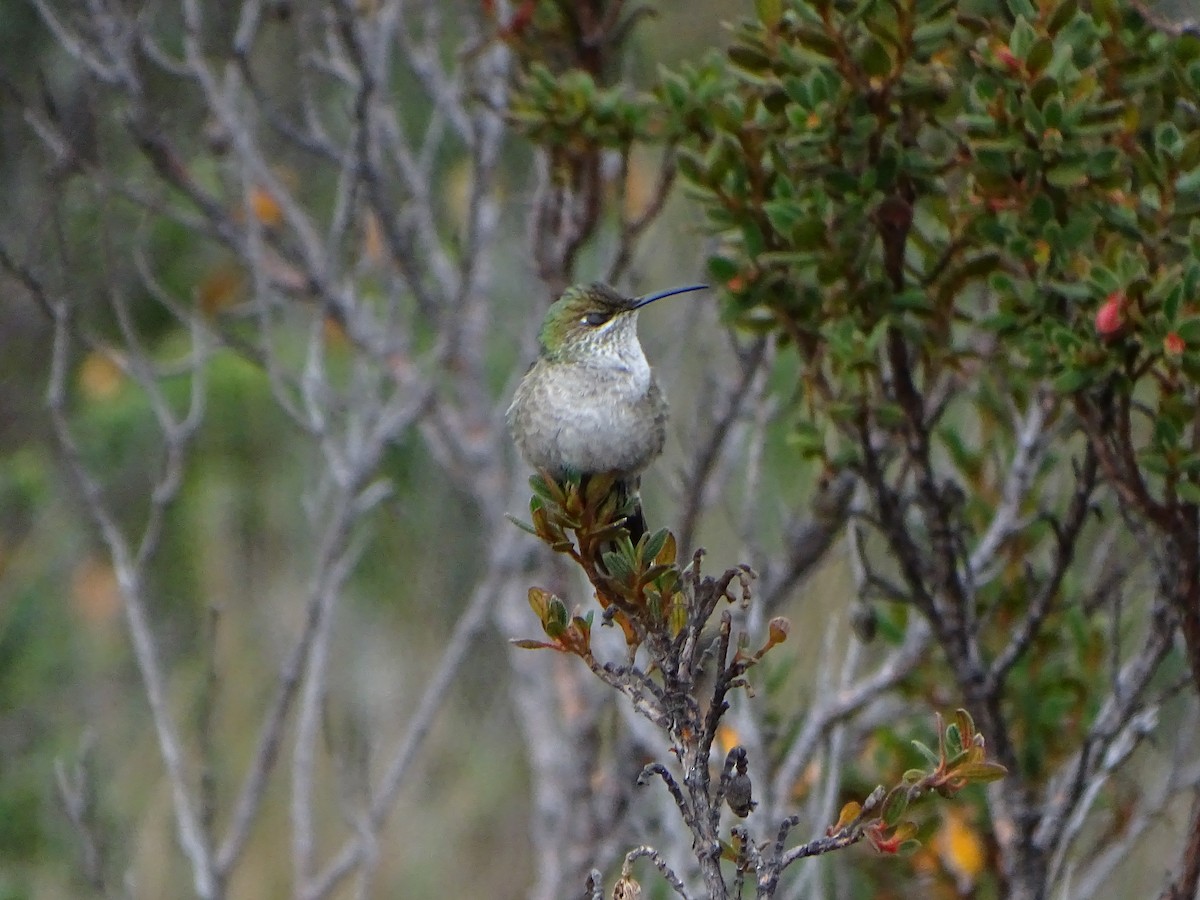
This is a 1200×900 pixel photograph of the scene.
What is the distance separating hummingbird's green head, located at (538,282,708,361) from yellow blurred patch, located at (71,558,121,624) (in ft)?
19.2

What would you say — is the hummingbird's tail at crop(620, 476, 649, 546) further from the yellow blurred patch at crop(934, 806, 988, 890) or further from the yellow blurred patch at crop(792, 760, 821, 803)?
the yellow blurred patch at crop(792, 760, 821, 803)

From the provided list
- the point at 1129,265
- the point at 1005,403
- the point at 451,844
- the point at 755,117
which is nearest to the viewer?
the point at 1129,265

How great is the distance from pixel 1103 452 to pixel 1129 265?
348 mm

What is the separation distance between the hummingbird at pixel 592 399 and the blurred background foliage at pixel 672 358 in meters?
0.26

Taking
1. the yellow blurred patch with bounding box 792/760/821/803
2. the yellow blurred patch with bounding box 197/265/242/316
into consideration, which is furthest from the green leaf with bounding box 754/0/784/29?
the yellow blurred patch with bounding box 197/265/242/316

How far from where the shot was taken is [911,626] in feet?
11.5

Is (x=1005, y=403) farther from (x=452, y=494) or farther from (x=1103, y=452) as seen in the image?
(x=452, y=494)

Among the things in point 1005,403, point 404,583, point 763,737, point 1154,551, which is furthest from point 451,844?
point 1154,551

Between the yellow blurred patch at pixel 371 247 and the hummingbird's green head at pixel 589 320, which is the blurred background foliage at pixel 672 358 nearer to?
the yellow blurred patch at pixel 371 247

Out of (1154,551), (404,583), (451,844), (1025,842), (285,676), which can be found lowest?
(1025,842)

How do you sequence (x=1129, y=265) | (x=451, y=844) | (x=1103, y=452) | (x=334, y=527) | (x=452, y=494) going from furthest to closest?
(x=452, y=494), (x=451, y=844), (x=334, y=527), (x=1103, y=452), (x=1129, y=265)

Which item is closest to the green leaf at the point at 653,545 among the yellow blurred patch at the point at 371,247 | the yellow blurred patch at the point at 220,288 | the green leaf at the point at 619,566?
the green leaf at the point at 619,566

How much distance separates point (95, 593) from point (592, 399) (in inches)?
252

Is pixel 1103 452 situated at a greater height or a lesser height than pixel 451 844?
lesser
